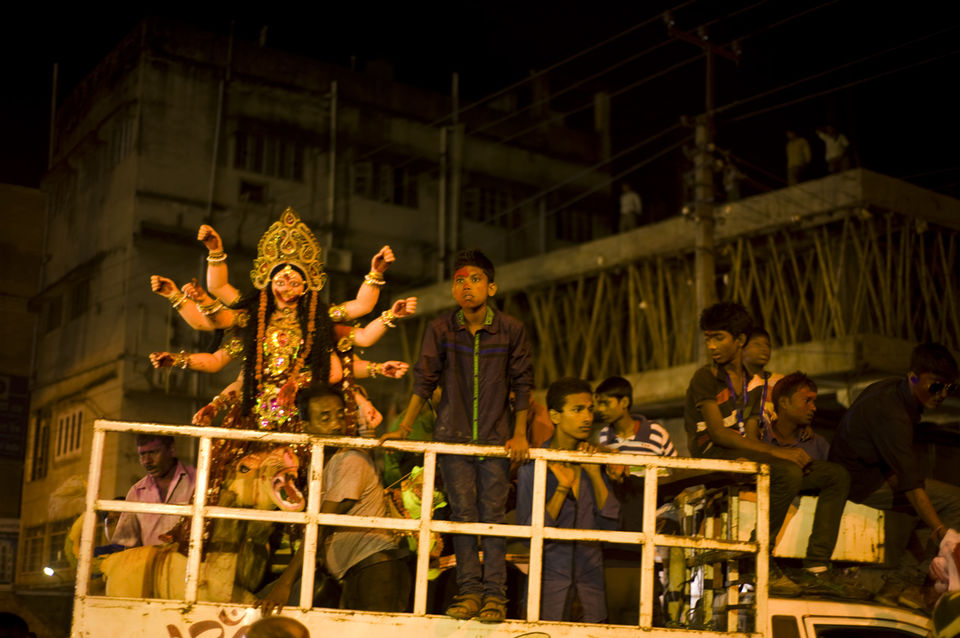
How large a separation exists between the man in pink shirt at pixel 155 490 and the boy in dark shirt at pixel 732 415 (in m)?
3.04

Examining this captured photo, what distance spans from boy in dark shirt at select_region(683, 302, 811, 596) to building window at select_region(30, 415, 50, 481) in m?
22.1

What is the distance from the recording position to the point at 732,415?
6.79m

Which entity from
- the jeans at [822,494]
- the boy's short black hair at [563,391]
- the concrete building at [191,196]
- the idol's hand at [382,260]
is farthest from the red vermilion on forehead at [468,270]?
the concrete building at [191,196]

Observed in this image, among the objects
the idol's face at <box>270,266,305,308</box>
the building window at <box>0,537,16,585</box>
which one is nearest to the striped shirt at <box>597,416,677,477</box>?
the idol's face at <box>270,266,305,308</box>

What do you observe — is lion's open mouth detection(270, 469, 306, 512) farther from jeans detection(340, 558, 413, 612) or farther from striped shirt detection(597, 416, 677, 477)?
striped shirt detection(597, 416, 677, 477)

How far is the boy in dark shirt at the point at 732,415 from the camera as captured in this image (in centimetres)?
621

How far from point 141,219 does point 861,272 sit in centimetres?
1462

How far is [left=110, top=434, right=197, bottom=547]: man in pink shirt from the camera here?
6.57 metres

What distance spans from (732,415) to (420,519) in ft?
7.60

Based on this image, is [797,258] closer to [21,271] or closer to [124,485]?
[124,485]

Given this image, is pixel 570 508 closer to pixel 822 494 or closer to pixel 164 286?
pixel 822 494

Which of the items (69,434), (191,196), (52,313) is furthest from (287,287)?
(52,313)

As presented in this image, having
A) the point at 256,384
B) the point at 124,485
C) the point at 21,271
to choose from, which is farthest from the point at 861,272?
the point at 21,271

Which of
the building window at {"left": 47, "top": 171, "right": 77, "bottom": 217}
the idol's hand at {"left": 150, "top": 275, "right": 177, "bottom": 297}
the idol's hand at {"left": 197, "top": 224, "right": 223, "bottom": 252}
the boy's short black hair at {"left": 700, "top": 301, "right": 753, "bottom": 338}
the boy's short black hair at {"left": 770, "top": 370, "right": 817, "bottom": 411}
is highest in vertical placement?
the building window at {"left": 47, "top": 171, "right": 77, "bottom": 217}
